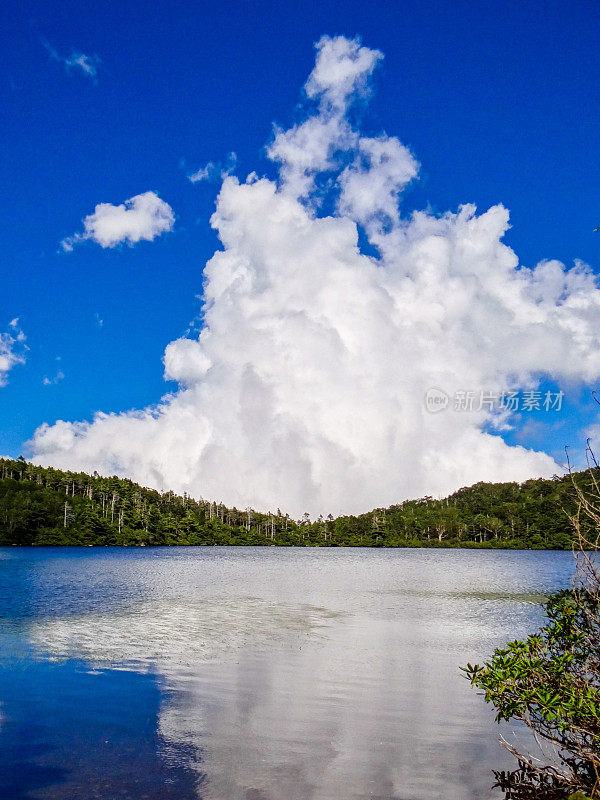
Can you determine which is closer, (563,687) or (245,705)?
(563,687)

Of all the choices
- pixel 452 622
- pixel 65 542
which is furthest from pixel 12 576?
pixel 65 542

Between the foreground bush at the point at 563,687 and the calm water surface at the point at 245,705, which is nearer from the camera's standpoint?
the foreground bush at the point at 563,687

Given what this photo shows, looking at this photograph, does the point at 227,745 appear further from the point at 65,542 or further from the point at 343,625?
the point at 65,542

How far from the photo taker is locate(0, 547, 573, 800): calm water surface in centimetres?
1236

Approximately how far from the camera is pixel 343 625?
33875mm

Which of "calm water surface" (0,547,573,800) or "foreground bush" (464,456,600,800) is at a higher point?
"foreground bush" (464,456,600,800)

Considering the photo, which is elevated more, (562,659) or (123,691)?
(562,659)

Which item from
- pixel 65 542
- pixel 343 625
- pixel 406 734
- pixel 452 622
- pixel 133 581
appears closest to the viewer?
pixel 406 734

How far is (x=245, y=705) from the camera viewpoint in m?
17.6

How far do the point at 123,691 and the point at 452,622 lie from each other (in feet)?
74.8

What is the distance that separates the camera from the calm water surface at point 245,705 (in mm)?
12359

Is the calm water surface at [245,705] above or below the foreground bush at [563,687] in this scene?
below

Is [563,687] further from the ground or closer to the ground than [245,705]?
further from the ground

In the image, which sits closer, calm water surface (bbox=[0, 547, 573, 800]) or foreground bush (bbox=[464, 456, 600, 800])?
foreground bush (bbox=[464, 456, 600, 800])
